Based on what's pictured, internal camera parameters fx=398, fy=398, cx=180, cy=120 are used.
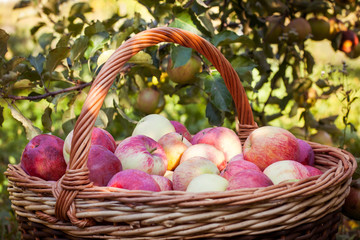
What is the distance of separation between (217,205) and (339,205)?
0.39 meters

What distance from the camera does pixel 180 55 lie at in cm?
137

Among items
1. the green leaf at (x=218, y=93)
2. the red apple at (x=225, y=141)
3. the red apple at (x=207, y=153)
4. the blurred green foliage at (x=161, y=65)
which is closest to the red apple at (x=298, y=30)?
the blurred green foliage at (x=161, y=65)

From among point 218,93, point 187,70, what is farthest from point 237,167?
point 187,70

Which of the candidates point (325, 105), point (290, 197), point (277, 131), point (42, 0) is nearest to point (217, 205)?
point (290, 197)

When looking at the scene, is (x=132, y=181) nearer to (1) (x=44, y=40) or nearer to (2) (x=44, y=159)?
(2) (x=44, y=159)

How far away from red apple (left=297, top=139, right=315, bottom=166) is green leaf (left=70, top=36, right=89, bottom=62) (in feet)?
2.72

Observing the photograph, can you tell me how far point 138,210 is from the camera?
88 cm

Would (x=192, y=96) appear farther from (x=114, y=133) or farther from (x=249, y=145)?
(x=114, y=133)

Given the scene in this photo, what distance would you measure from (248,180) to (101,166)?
1.27 ft

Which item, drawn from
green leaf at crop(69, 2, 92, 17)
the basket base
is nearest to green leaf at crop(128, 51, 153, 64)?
the basket base

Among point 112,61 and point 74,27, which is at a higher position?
point 112,61

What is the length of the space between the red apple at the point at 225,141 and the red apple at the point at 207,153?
53mm

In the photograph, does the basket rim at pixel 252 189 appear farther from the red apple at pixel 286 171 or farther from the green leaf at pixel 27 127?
the green leaf at pixel 27 127

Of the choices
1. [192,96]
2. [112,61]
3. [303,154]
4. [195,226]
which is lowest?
[192,96]
